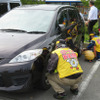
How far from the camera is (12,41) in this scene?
12.2ft

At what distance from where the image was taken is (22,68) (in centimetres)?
320

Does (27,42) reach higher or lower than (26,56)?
higher

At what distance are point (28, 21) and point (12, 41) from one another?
970 mm

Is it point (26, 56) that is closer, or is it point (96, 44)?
point (26, 56)

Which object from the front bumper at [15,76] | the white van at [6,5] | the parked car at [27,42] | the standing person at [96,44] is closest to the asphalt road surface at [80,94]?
the parked car at [27,42]

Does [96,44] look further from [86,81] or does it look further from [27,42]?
[27,42]

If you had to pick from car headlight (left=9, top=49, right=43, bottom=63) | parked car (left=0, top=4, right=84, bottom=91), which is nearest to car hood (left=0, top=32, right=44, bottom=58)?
parked car (left=0, top=4, right=84, bottom=91)

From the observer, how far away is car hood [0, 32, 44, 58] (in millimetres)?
3356

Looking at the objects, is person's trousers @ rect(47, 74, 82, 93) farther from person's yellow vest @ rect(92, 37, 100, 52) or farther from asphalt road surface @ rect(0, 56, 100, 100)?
person's yellow vest @ rect(92, 37, 100, 52)

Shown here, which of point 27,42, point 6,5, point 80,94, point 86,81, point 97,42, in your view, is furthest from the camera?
point 6,5

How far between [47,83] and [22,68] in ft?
2.67

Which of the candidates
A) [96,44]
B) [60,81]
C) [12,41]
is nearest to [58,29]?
[12,41]

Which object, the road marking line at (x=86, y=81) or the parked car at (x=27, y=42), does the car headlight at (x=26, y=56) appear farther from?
the road marking line at (x=86, y=81)

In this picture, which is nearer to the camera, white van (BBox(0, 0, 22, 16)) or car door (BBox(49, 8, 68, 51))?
car door (BBox(49, 8, 68, 51))
